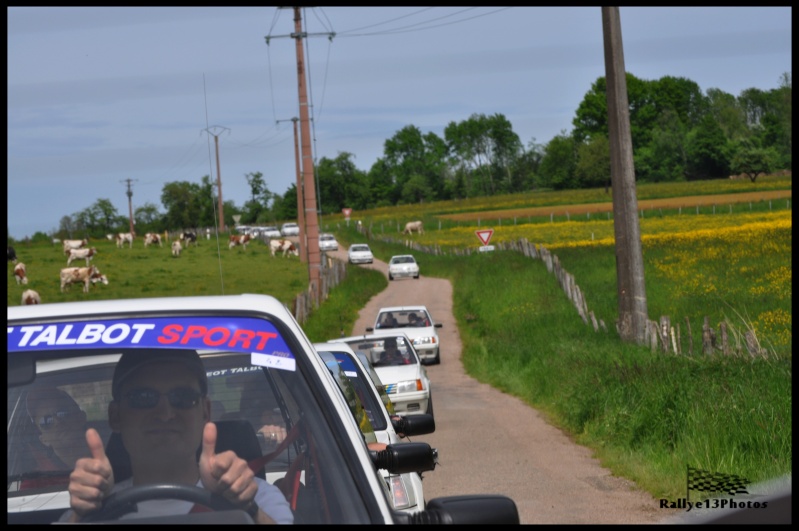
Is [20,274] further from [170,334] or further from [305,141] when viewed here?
[170,334]

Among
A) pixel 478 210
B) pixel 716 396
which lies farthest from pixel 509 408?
pixel 478 210

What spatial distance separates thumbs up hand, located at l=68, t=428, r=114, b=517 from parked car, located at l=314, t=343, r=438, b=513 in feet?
11.5

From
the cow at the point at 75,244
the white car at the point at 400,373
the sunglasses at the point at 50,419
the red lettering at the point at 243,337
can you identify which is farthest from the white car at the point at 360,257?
the red lettering at the point at 243,337

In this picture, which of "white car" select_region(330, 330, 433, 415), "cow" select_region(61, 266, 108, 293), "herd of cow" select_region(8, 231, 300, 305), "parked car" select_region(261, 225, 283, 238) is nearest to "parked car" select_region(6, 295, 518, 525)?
"white car" select_region(330, 330, 433, 415)

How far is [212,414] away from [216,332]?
1.39ft

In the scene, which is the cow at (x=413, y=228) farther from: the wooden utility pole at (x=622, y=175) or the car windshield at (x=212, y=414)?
the car windshield at (x=212, y=414)

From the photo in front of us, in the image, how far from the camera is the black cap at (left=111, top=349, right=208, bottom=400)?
338 centimetres

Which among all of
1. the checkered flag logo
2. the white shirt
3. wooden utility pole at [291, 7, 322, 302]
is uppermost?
wooden utility pole at [291, 7, 322, 302]

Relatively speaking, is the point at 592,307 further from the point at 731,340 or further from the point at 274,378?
the point at 274,378

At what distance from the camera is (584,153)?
142750 mm

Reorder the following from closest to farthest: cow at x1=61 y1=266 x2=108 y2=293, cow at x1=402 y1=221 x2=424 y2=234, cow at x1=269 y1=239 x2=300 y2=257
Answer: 1. cow at x1=61 y1=266 x2=108 y2=293
2. cow at x1=269 y1=239 x2=300 y2=257
3. cow at x1=402 y1=221 x2=424 y2=234

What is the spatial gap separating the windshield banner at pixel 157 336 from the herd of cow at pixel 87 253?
3145 centimetres

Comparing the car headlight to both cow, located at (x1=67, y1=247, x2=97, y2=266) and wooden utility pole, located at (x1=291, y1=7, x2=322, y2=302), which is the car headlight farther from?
cow, located at (x1=67, y1=247, x2=97, y2=266)

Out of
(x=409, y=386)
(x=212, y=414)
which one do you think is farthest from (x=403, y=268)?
(x=212, y=414)
